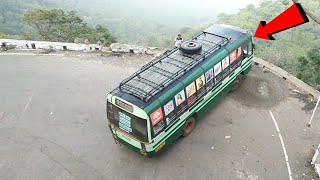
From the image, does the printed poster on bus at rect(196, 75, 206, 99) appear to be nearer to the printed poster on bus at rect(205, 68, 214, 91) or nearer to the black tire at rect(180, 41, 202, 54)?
the printed poster on bus at rect(205, 68, 214, 91)

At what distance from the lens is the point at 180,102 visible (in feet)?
35.9

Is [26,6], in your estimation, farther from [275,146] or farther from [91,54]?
[275,146]

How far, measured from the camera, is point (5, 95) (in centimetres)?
1448

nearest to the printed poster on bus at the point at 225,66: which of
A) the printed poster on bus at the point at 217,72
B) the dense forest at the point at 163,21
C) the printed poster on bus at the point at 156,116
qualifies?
the printed poster on bus at the point at 217,72

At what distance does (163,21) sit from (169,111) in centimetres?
8916

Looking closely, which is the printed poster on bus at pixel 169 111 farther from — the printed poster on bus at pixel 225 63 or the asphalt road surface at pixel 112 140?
the printed poster on bus at pixel 225 63

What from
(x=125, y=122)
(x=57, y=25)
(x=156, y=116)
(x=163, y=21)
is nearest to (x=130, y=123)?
(x=125, y=122)

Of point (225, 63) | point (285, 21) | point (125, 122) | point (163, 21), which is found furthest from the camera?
point (163, 21)

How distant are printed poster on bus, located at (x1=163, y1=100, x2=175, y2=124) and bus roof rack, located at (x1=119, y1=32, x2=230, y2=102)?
0.54 meters

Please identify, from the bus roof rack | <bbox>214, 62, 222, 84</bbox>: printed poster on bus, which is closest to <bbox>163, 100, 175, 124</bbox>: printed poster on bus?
the bus roof rack

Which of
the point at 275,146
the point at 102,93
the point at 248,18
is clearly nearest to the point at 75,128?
the point at 102,93

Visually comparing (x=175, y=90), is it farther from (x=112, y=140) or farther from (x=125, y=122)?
(x=112, y=140)

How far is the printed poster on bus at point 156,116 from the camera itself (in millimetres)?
9909

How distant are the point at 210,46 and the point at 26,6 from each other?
51.2 meters
